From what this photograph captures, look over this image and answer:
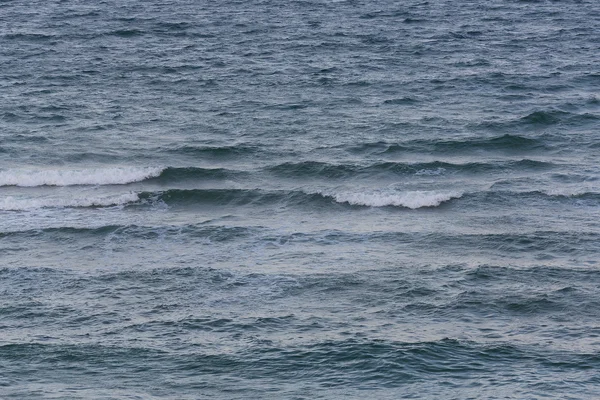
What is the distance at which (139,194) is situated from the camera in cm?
3722

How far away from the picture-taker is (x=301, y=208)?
1412 inches

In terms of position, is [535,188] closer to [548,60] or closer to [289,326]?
[289,326]

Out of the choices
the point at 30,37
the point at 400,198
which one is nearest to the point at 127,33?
the point at 30,37

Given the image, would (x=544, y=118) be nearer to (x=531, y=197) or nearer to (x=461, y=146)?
(x=461, y=146)

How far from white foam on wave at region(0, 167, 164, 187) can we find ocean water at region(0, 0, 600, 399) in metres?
0.08

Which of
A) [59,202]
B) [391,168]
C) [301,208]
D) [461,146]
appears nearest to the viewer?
[301,208]

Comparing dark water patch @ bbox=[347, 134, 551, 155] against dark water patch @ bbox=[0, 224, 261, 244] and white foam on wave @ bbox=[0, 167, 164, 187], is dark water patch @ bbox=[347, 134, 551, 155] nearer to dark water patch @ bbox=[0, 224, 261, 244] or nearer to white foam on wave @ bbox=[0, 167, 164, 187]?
white foam on wave @ bbox=[0, 167, 164, 187]

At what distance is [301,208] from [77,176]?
8821 mm


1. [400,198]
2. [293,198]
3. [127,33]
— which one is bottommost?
[400,198]

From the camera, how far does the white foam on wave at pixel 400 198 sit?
35.6m

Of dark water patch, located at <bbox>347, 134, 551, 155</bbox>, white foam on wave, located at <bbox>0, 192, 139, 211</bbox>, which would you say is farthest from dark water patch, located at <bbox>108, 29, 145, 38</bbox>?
white foam on wave, located at <bbox>0, 192, 139, 211</bbox>

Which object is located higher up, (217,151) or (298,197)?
(217,151)

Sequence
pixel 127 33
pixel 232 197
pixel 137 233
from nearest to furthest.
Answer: pixel 137 233 → pixel 232 197 → pixel 127 33

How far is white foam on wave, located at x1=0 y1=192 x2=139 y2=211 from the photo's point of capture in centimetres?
3600
